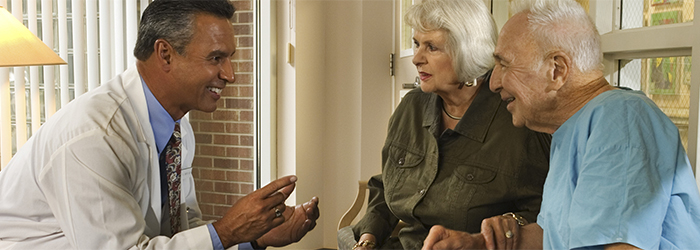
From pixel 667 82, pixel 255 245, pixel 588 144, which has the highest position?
pixel 667 82

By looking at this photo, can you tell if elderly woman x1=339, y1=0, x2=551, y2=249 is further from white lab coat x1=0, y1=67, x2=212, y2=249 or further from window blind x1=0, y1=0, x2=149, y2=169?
window blind x1=0, y1=0, x2=149, y2=169

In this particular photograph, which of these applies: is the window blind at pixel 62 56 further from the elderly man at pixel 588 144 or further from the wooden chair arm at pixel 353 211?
the elderly man at pixel 588 144

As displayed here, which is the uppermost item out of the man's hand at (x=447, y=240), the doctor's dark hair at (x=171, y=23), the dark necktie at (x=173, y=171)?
the doctor's dark hair at (x=171, y=23)

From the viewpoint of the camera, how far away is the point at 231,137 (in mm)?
3561

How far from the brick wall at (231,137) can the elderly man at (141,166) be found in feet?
6.07

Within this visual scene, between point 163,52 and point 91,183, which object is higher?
point 163,52

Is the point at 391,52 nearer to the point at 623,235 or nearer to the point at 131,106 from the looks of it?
the point at 131,106

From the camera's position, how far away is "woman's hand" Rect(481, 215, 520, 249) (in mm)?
1285

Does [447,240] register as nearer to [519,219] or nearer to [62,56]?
[519,219]

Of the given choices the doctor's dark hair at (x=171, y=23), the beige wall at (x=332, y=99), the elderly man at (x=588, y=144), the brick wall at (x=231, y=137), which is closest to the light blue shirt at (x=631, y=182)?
the elderly man at (x=588, y=144)

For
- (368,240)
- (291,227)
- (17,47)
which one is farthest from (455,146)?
(17,47)

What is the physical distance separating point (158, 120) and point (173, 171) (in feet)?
0.53

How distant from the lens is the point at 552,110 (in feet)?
3.66

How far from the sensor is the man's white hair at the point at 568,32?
3.44ft
